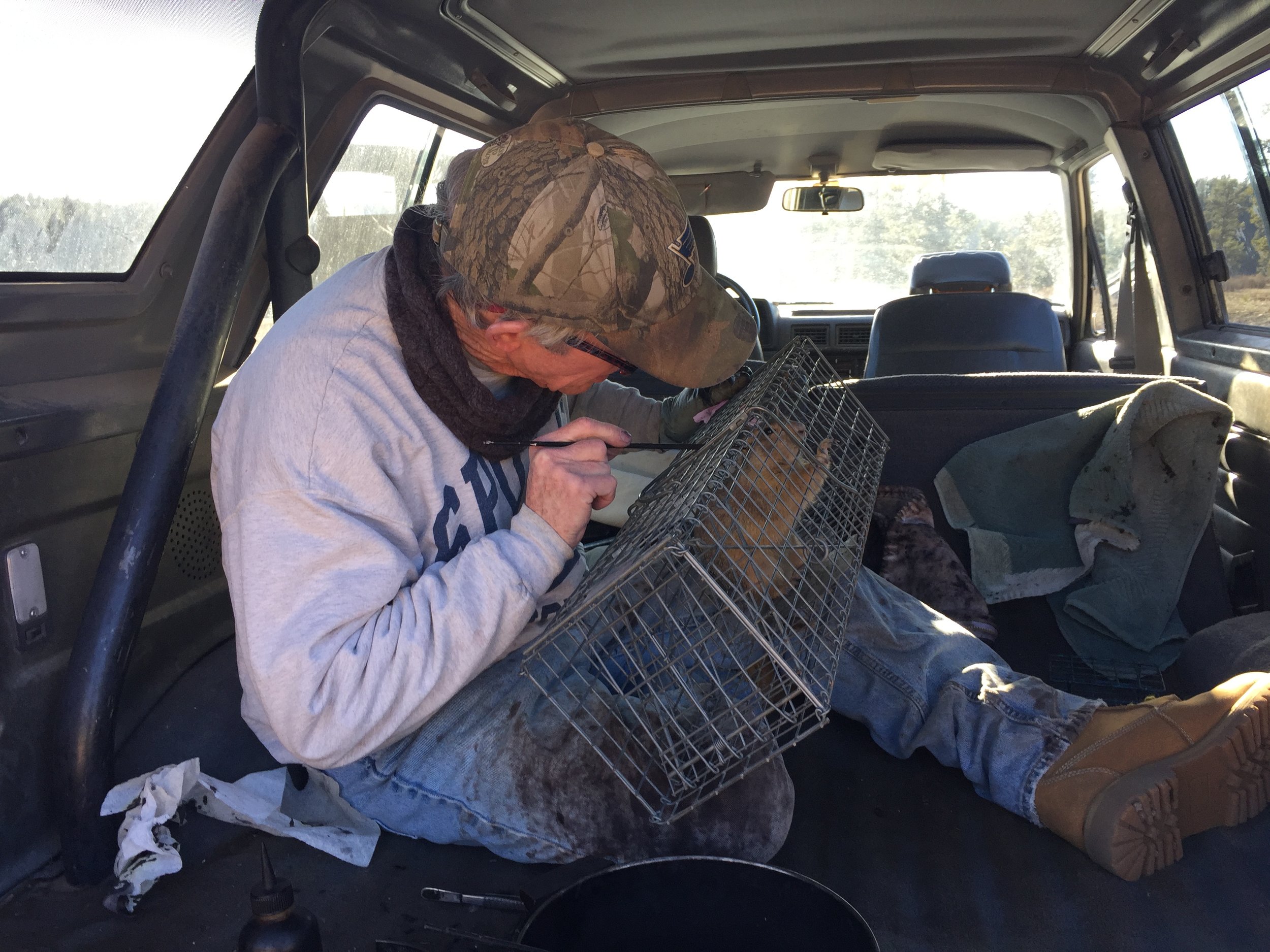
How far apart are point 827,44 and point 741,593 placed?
6.60 feet

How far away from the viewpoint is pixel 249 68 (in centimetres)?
177

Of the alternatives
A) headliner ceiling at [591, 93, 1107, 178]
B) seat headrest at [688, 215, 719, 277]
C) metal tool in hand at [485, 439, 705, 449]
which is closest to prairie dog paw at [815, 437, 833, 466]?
metal tool in hand at [485, 439, 705, 449]

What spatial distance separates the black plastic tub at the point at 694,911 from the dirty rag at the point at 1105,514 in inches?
50.1

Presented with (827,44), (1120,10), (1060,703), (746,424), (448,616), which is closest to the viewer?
(448,616)

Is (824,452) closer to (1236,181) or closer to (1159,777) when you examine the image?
(1159,777)

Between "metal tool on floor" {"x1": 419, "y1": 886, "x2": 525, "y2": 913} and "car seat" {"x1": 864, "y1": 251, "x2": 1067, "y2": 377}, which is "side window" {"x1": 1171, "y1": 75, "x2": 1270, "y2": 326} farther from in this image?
"metal tool on floor" {"x1": 419, "y1": 886, "x2": 525, "y2": 913}

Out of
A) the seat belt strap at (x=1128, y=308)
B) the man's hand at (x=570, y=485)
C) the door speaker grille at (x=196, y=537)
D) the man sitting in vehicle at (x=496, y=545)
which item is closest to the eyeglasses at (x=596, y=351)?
the man sitting in vehicle at (x=496, y=545)

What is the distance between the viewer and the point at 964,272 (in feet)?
14.2

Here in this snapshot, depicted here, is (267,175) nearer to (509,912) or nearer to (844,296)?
(509,912)

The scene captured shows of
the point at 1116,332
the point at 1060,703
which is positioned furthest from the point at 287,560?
the point at 1116,332

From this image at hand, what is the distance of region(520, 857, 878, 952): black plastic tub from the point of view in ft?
3.62

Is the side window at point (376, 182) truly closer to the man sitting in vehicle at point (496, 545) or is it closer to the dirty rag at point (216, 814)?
the man sitting in vehicle at point (496, 545)

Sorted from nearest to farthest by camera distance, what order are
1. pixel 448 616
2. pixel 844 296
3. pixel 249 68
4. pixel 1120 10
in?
pixel 448 616 → pixel 249 68 → pixel 1120 10 → pixel 844 296

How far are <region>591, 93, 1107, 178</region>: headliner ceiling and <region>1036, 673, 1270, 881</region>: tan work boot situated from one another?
1967 millimetres
